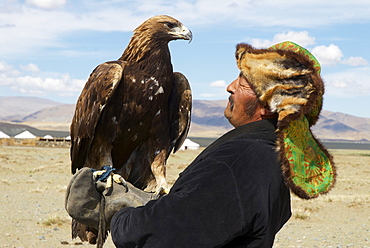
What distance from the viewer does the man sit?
185 centimetres

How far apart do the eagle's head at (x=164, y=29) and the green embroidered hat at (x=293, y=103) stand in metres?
2.50

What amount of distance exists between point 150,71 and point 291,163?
258 centimetres

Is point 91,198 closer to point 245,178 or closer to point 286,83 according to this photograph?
point 245,178

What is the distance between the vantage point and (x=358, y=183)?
68.2 feet

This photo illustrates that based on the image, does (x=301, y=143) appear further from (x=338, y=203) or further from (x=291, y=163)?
(x=338, y=203)

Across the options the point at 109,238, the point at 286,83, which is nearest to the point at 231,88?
the point at 286,83

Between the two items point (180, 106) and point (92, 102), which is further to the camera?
point (180, 106)

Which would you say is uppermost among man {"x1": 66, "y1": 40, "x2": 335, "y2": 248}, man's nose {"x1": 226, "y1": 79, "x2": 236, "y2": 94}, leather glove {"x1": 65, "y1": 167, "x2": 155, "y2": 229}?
man's nose {"x1": 226, "y1": 79, "x2": 236, "y2": 94}

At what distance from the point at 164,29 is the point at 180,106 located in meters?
0.74

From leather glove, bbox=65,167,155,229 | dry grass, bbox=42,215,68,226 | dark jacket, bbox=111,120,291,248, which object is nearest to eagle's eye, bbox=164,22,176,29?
leather glove, bbox=65,167,155,229

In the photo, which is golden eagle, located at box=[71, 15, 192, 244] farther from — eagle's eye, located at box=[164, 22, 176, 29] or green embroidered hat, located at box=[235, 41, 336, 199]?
green embroidered hat, located at box=[235, 41, 336, 199]

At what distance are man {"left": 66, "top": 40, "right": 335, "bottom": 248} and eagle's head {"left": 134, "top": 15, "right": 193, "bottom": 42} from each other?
2380 millimetres

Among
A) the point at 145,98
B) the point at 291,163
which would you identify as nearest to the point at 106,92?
the point at 145,98

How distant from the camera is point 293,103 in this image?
2057 millimetres
